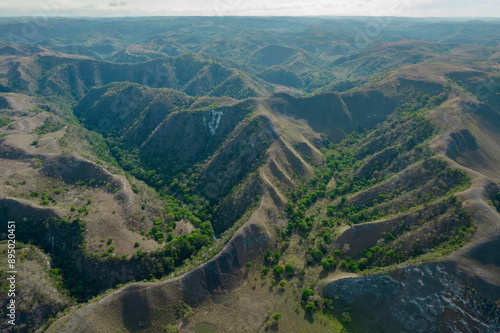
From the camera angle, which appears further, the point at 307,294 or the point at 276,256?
the point at 276,256

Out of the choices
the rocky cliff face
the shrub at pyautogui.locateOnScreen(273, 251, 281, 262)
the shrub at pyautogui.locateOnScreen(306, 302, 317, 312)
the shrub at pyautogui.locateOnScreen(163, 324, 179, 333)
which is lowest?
the shrub at pyautogui.locateOnScreen(163, 324, 179, 333)

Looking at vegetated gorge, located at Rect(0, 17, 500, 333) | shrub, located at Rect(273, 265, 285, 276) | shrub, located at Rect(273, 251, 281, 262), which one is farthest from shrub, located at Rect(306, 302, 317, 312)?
shrub, located at Rect(273, 251, 281, 262)

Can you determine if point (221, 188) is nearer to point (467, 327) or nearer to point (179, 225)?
point (179, 225)

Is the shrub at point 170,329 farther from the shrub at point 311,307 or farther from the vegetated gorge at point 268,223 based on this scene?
the shrub at point 311,307

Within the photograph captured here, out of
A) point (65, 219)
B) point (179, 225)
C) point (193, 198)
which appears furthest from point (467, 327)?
point (65, 219)

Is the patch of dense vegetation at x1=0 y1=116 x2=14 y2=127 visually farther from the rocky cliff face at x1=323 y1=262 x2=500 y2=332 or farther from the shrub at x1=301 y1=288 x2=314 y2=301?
the rocky cliff face at x1=323 y1=262 x2=500 y2=332

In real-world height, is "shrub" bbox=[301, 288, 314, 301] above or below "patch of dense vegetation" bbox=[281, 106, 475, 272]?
below

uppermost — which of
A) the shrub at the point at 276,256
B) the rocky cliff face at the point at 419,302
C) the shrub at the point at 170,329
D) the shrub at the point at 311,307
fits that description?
the rocky cliff face at the point at 419,302

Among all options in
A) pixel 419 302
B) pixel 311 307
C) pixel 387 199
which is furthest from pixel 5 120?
pixel 419 302

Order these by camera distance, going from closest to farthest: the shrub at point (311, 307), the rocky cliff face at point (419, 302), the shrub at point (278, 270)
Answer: the rocky cliff face at point (419, 302), the shrub at point (311, 307), the shrub at point (278, 270)

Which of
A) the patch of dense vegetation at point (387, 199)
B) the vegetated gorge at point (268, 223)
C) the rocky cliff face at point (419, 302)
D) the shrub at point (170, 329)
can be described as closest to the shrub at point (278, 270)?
the vegetated gorge at point (268, 223)

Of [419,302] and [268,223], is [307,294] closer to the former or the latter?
[419,302]
